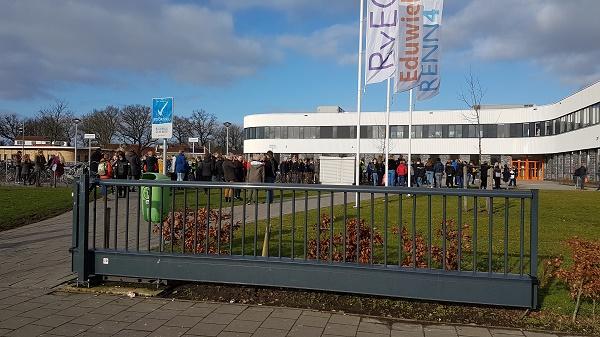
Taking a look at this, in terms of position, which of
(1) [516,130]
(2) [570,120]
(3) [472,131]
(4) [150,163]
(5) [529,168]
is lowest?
(4) [150,163]

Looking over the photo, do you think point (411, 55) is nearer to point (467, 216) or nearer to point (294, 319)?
point (467, 216)

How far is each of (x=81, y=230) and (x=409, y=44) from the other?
11.0 m

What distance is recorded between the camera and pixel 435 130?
61.5m

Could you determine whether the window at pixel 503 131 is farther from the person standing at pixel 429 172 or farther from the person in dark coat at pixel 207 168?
the person in dark coat at pixel 207 168

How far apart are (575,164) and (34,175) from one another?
43.9 meters

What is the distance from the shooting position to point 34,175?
26594mm

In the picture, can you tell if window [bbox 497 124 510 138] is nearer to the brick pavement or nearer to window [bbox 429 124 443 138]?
window [bbox 429 124 443 138]

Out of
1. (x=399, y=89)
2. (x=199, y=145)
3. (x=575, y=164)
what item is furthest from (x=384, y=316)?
(x=199, y=145)

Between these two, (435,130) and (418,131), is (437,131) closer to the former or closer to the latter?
(435,130)

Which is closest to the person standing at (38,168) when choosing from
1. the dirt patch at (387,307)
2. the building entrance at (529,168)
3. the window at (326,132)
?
the dirt patch at (387,307)

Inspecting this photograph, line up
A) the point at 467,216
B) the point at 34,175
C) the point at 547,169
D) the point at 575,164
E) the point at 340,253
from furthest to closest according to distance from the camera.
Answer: the point at 547,169, the point at 575,164, the point at 34,175, the point at 467,216, the point at 340,253

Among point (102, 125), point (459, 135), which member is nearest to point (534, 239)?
point (459, 135)

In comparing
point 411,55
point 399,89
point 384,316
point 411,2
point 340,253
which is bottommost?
point 384,316

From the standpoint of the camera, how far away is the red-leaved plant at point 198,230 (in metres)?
6.12
